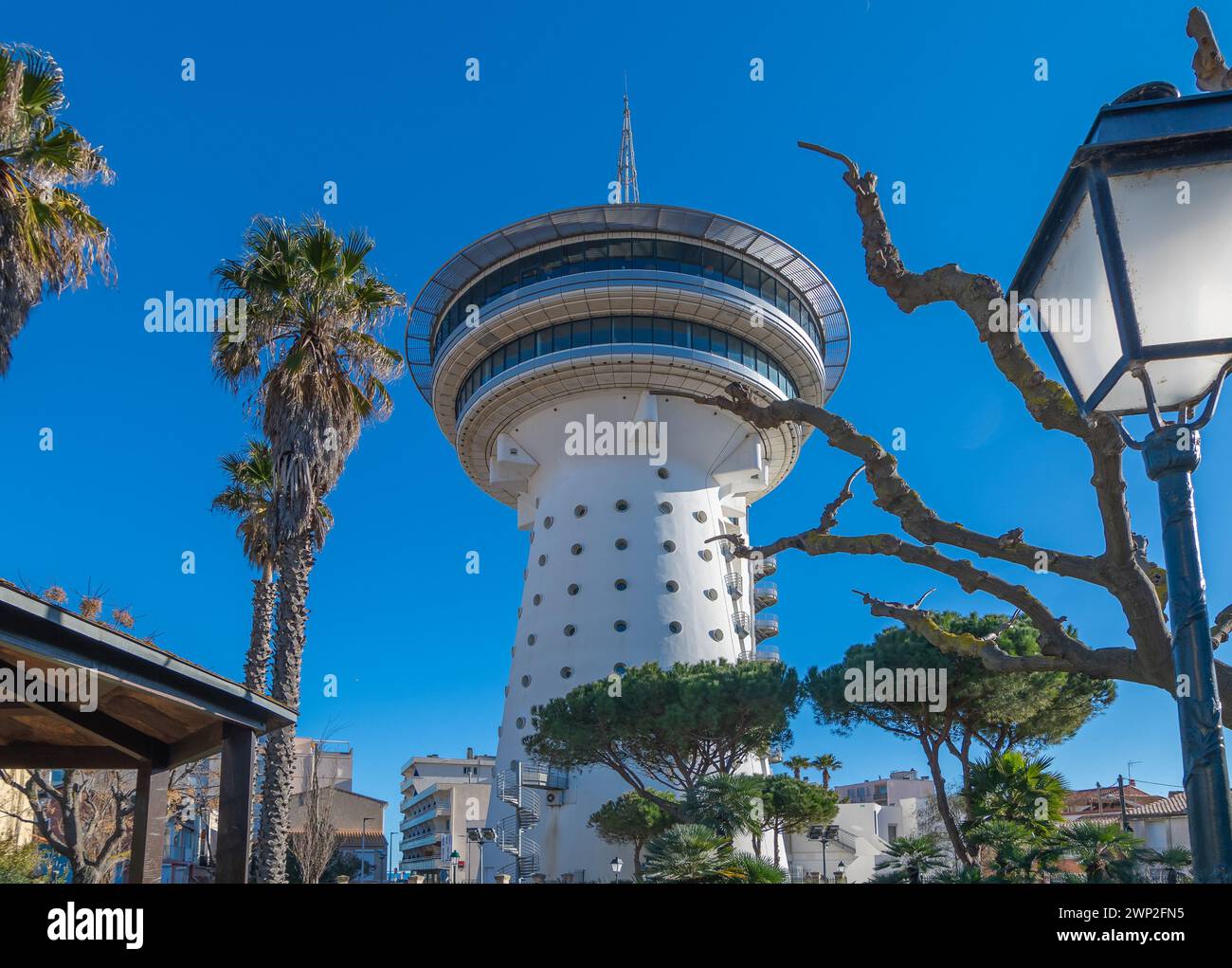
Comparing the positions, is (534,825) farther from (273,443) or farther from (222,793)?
(222,793)

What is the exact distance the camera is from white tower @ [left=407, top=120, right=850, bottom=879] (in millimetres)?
45656

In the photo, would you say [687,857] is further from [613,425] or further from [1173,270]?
[613,425]

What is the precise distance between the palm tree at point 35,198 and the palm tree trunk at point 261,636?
12.4 m

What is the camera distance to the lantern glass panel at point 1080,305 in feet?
10.4

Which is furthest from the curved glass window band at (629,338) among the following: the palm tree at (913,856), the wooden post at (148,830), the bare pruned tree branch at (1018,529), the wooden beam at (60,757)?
the bare pruned tree branch at (1018,529)

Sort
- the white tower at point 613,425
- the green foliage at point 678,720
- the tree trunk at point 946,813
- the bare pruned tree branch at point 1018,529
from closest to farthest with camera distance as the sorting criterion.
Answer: the bare pruned tree branch at point 1018,529
the tree trunk at point 946,813
the green foliage at point 678,720
the white tower at point 613,425

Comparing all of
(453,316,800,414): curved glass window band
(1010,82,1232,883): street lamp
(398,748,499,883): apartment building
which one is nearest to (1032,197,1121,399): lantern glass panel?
(1010,82,1232,883): street lamp

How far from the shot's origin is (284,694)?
66.8ft

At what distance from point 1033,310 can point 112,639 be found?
848 centimetres

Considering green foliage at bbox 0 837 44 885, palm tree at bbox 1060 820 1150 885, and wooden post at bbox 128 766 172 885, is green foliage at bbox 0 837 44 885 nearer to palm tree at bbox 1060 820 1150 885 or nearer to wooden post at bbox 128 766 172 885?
wooden post at bbox 128 766 172 885

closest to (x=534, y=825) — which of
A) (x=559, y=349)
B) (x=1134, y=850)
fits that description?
(x=559, y=349)

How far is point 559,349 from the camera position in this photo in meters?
48.8

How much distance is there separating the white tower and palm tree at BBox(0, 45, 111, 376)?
3094 centimetres

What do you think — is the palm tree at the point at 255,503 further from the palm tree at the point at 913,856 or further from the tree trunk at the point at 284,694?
the palm tree at the point at 913,856
